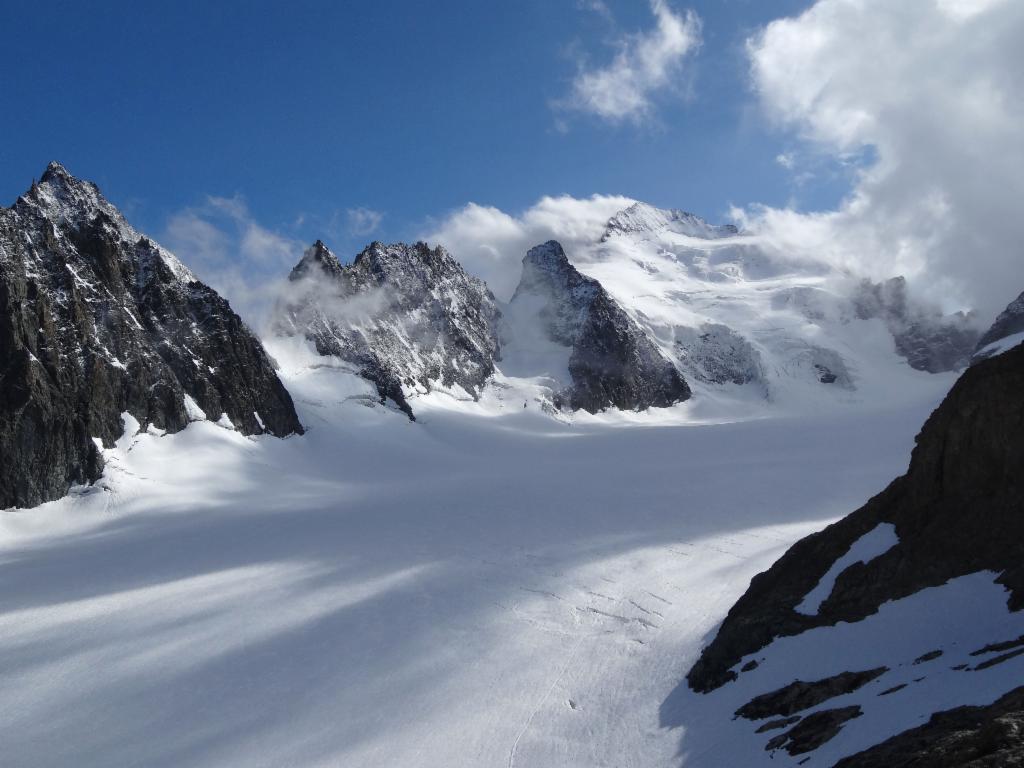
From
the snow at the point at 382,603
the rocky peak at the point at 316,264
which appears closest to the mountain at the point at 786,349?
the rocky peak at the point at 316,264

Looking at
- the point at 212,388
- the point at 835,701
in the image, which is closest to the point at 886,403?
the point at 212,388

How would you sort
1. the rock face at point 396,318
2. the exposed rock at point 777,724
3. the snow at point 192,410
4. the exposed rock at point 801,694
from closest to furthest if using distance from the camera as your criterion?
the exposed rock at point 777,724 < the exposed rock at point 801,694 < the snow at point 192,410 < the rock face at point 396,318

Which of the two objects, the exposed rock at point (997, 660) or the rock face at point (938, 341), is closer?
the exposed rock at point (997, 660)

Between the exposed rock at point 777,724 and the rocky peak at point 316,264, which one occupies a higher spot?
the rocky peak at point 316,264

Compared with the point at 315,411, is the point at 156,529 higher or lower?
lower

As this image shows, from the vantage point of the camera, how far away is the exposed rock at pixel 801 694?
17656mm

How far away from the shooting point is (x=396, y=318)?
135125 mm

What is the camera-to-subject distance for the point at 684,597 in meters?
33.6

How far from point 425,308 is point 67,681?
116479 mm

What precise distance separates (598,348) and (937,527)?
131 m

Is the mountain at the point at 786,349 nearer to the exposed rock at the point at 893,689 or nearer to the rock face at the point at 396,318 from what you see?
the rock face at the point at 396,318

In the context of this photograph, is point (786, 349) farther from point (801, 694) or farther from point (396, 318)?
point (801, 694)

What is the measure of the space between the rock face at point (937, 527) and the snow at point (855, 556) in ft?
0.68

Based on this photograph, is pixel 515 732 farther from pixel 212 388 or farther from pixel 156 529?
pixel 212 388
